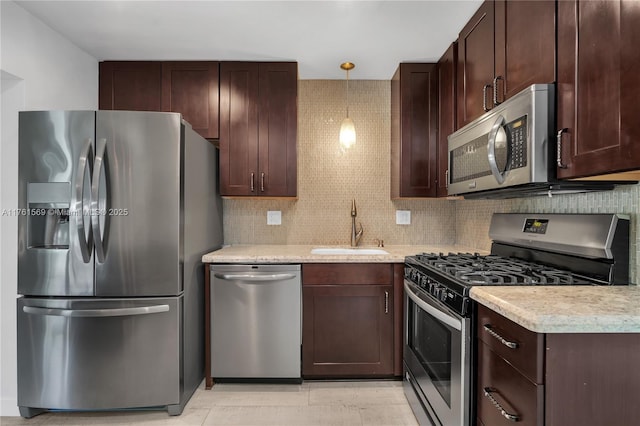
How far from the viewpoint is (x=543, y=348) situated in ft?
3.32

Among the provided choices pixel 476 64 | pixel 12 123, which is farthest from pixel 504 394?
pixel 12 123

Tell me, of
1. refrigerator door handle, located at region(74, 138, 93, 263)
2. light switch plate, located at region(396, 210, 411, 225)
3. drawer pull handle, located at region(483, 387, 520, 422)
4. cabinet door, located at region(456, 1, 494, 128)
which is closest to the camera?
drawer pull handle, located at region(483, 387, 520, 422)

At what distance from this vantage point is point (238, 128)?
275cm

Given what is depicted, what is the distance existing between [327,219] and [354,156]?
60 cm

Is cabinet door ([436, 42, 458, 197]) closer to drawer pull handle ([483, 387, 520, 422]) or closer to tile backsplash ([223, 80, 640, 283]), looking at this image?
tile backsplash ([223, 80, 640, 283])

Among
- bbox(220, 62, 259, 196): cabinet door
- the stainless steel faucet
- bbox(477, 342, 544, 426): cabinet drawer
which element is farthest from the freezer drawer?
bbox(477, 342, 544, 426): cabinet drawer

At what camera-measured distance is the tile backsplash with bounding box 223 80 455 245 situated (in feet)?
A: 10.1

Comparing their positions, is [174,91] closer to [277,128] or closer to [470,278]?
[277,128]

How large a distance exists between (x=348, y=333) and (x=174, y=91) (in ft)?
7.29

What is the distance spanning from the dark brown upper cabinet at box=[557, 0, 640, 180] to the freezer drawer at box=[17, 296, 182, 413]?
2.16m

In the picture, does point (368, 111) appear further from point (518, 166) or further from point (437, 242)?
point (518, 166)

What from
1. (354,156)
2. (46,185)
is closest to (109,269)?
(46,185)

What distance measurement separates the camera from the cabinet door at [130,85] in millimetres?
2736

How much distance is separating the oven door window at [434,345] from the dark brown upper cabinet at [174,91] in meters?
2.00
